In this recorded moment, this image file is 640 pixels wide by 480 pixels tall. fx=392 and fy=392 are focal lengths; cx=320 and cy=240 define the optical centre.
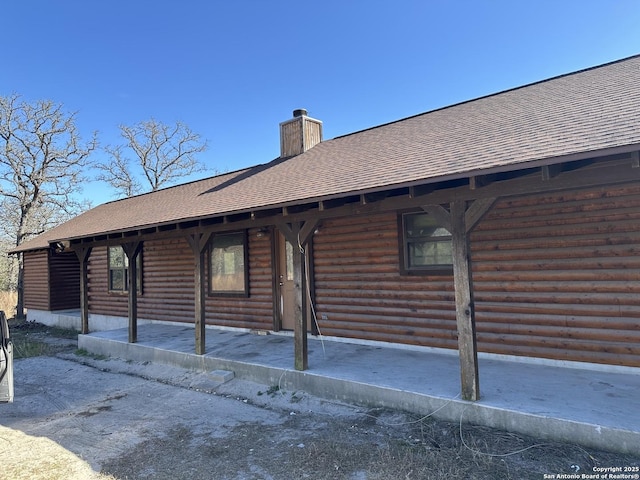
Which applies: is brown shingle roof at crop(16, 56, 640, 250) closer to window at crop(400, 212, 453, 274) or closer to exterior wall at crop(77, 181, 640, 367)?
exterior wall at crop(77, 181, 640, 367)

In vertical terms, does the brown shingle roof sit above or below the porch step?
above

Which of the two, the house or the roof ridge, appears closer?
the house

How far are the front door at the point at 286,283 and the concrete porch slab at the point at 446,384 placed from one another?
61 centimetres

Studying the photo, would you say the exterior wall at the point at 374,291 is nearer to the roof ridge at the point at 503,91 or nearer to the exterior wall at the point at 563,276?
the exterior wall at the point at 563,276

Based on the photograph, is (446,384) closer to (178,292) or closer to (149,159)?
(178,292)

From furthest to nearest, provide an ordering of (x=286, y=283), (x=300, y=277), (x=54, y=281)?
(x=54, y=281)
(x=286, y=283)
(x=300, y=277)

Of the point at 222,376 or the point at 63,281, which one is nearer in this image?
the point at 222,376

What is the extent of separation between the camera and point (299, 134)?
9867 millimetres

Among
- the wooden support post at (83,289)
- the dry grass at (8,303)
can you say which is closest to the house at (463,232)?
the wooden support post at (83,289)

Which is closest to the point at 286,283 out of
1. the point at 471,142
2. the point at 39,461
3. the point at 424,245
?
the point at 424,245

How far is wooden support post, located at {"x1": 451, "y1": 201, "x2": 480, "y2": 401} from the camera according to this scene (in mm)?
3861

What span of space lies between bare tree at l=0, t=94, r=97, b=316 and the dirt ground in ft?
58.1

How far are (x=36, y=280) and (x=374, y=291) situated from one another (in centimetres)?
1415

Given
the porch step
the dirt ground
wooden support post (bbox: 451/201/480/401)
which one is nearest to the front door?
the porch step
